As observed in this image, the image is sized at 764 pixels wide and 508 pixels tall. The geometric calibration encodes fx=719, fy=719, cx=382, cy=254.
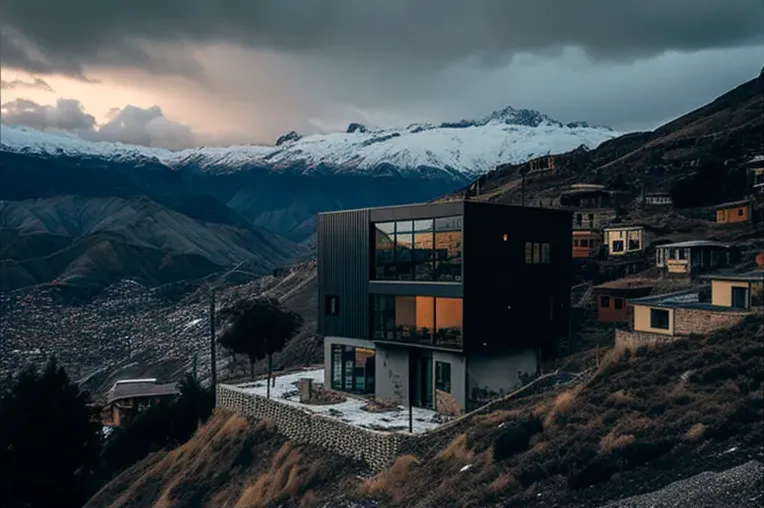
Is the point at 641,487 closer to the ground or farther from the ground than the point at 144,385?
farther from the ground

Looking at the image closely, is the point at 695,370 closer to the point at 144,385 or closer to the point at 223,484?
the point at 223,484

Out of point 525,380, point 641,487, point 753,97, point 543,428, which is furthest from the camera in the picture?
point 753,97

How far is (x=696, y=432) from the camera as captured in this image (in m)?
16.3

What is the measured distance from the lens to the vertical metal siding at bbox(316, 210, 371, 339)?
95.8 ft

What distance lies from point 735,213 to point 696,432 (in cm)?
4106

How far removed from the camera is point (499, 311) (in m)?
26.6

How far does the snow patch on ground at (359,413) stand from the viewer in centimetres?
2377

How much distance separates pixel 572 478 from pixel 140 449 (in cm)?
2567

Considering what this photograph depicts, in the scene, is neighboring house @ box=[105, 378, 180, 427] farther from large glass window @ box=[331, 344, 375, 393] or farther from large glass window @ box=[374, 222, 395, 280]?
large glass window @ box=[374, 222, 395, 280]

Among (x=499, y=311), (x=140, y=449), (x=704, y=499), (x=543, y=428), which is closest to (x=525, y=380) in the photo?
(x=499, y=311)

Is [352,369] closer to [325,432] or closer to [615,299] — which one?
[325,432]

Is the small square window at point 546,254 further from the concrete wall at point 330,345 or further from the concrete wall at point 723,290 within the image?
the concrete wall at point 330,345

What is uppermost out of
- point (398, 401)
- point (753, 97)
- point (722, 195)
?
point (753, 97)

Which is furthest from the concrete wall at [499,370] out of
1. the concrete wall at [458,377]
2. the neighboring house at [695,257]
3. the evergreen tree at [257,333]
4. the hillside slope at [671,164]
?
the hillside slope at [671,164]
